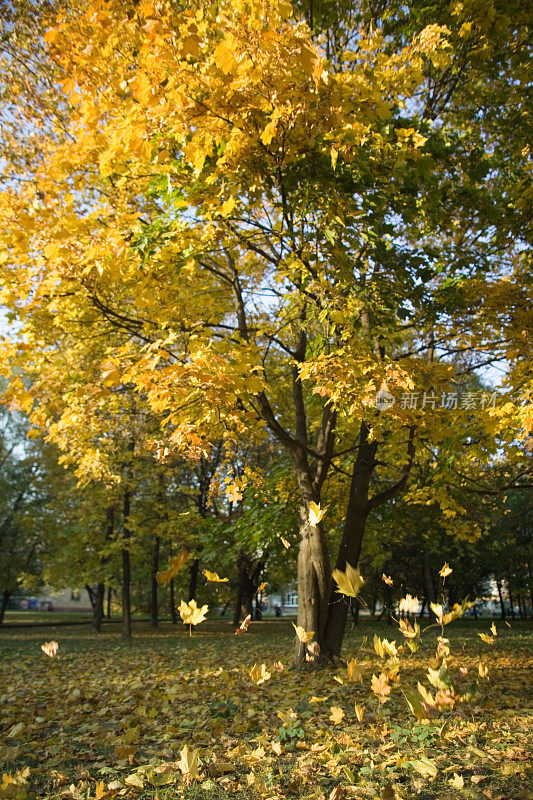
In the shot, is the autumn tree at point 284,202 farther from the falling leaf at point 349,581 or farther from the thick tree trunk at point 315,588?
the falling leaf at point 349,581

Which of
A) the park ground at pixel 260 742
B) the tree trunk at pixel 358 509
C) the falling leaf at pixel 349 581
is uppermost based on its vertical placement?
the tree trunk at pixel 358 509

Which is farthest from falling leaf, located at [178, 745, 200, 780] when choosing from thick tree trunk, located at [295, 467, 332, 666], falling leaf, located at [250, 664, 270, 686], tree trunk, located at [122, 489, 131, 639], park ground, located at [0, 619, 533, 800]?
tree trunk, located at [122, 489, 131, 639]

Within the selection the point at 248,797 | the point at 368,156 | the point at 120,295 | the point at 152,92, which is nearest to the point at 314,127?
the point at 368,156

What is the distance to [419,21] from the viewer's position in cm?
591

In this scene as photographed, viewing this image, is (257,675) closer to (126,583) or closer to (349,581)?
(349,581)

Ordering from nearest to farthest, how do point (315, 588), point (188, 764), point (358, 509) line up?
point (188, 764), point (315, 588), point (358, 509)

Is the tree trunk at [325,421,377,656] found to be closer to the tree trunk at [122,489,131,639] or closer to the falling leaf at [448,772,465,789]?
the falling leaf at [448,772,465,789]

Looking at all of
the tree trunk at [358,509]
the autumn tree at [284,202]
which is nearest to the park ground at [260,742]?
the autumn tree at [284,202]

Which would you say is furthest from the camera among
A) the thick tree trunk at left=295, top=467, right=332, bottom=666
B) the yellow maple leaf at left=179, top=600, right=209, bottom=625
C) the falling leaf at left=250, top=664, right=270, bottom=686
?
the thick tree trunk at left=295, top=467, right=332, bottom=666

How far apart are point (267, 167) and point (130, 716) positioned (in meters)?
4.70

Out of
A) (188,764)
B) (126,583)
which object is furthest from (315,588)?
(126,583)

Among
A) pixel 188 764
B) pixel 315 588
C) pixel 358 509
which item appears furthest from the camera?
pixel 358 509

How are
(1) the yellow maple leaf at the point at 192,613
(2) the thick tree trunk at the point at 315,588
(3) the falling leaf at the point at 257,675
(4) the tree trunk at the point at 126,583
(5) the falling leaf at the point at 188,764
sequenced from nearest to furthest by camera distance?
(5) the falling leaf at the point at 188,764, (1) the yellow maple leaf at the point at 192,613, (3) the falling leaf at the point at 257,675, (2) the thick tree trunk at the point at 315,588, (4) the tree trunk at the point at 126,583

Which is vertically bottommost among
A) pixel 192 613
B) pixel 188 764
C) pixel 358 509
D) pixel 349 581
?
pixel 188 764
